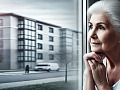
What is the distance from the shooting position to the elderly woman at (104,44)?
0.56 m

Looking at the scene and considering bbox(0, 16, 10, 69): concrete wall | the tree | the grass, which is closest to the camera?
bbox(0, 16, 10, 69): concrete wall

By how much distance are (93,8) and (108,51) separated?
147 mm

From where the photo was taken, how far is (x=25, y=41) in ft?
4.92

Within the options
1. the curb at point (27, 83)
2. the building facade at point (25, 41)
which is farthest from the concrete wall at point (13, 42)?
the curb at point (27, 83)

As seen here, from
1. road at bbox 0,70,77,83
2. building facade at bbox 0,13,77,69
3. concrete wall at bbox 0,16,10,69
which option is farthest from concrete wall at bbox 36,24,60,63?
concrete wall at bbox 0,16,10,69

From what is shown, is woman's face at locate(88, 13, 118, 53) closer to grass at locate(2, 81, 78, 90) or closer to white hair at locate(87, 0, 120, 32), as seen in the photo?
white hair at locate(87, 0, 120, 32)

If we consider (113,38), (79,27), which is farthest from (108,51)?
(79,27)

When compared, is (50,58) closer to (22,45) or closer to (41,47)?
(41,47)

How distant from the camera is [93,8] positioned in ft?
1.96

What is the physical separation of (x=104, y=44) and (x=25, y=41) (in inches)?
40.3

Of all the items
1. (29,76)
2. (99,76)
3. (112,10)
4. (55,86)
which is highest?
(112,10)

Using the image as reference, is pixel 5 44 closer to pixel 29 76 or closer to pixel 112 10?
pixel 29 76

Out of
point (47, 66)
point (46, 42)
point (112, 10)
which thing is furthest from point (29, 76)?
point (112, 10)

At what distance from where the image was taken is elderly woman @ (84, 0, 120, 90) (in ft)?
1.83
